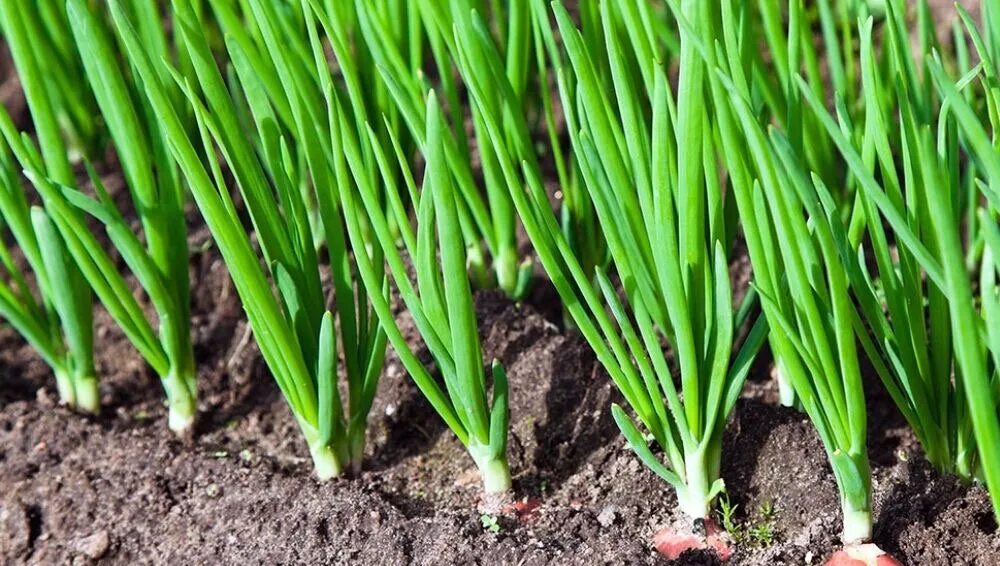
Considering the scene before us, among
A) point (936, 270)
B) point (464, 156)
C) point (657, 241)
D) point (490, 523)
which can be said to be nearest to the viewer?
point (936, 270)

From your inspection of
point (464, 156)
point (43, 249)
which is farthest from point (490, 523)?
point (43, 249)

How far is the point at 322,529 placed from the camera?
50.0 inches

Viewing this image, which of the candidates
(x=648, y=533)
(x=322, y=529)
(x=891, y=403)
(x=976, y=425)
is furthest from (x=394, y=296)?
(x=976, y=425)

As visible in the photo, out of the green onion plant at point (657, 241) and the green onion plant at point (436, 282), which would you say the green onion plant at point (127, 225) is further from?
the green onion plant at point (657, 241)

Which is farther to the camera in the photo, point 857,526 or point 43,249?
point 43,249

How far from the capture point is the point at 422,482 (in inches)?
55.2

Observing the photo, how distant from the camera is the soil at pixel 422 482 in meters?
1.18

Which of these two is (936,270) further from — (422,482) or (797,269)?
(422,482)

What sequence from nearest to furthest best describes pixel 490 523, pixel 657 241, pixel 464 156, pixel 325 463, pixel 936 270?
pixel 936 270 → pixel 657 241 → pixel 490 523 → pixel 325 463 → pixel 464 156

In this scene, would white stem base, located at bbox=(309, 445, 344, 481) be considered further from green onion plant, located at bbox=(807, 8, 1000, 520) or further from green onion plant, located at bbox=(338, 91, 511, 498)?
green onion plant, located at bbox=(807, 8, 1000, 520)

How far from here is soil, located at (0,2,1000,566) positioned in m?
1.18

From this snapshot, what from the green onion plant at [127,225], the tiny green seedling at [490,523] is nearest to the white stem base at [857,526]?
the tiny green seedling at [490,523]

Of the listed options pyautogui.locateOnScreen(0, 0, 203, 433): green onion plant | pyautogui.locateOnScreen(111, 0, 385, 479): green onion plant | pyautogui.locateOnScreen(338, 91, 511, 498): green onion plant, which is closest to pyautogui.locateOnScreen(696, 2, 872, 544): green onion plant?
pyautogui.locateOnScreen(338, 91, 511, 498): green onion plant

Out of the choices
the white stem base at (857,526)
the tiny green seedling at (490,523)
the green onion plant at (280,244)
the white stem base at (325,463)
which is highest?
the green onion plant at (280,244)
